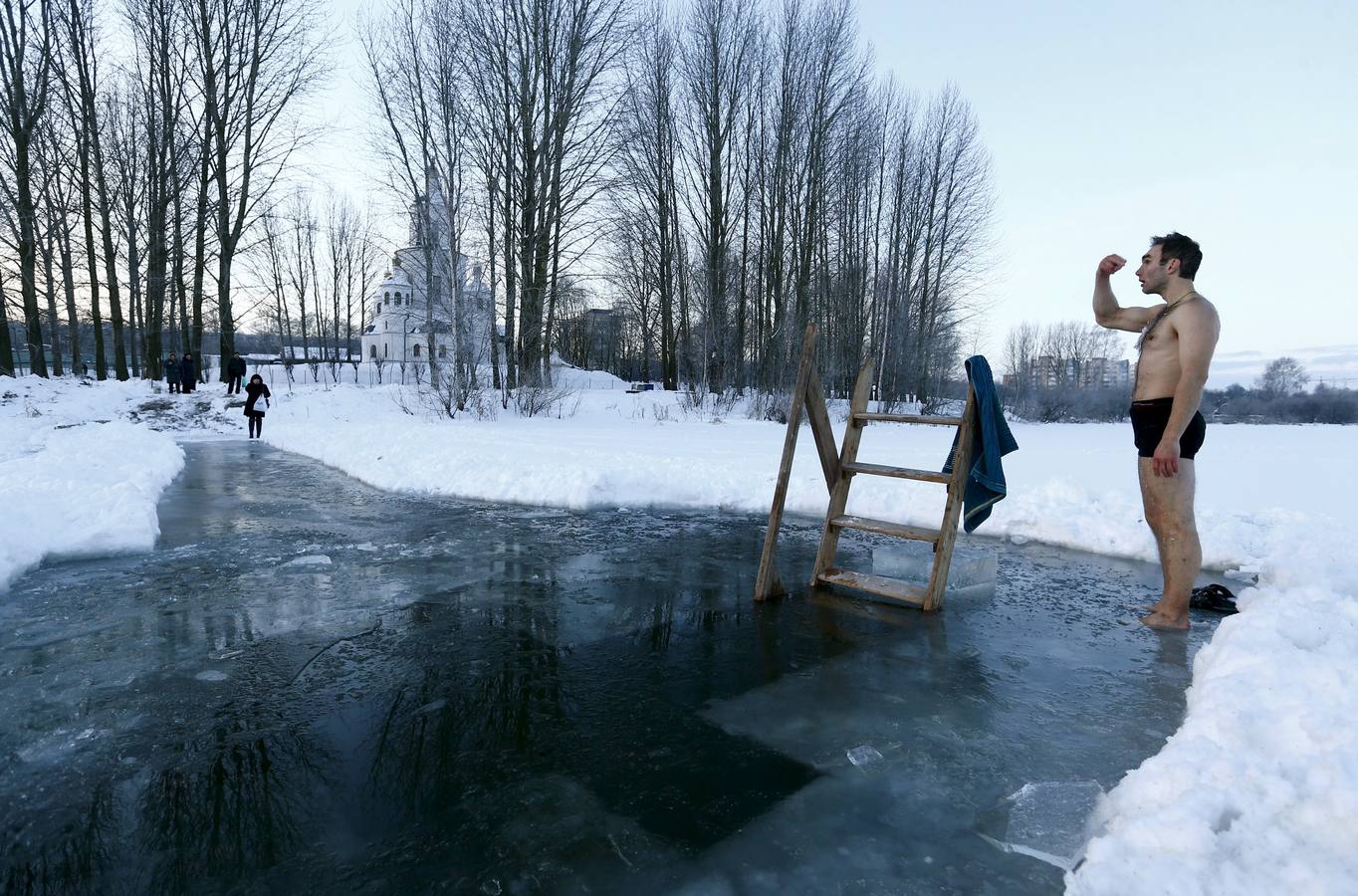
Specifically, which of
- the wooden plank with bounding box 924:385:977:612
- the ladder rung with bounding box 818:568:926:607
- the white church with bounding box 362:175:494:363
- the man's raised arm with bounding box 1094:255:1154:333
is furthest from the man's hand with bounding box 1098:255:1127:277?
the white church with bounding box 362:175:494:363

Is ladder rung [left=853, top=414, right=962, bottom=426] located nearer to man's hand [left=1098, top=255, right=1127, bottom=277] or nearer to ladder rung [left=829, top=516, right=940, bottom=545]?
ladder rung [left=829, top=516, right=940, bottom=545]

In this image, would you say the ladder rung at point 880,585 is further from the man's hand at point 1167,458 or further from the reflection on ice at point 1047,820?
the reflection on ice at point 1047,820

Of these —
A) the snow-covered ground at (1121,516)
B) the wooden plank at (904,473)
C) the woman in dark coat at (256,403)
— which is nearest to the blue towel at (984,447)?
the wooden plank at (904,473)

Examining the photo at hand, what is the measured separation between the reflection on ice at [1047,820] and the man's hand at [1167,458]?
2.21 meters

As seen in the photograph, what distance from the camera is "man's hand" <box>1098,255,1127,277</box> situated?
4.65 m

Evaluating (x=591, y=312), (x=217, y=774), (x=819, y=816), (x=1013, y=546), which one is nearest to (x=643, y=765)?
(x=819, y=816)

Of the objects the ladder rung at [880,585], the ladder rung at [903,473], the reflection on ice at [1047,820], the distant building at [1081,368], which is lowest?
the reflection on ice at [1047,820]

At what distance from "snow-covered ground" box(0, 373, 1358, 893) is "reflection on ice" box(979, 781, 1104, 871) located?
9 centimetres

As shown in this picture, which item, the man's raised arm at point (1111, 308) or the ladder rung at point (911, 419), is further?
the man's raised arm at point (1111, 308)

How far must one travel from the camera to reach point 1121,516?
6.54 meters

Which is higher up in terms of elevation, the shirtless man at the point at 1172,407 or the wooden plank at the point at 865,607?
the shirtless man at the point at 1172,407

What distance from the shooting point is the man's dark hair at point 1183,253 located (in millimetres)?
4195

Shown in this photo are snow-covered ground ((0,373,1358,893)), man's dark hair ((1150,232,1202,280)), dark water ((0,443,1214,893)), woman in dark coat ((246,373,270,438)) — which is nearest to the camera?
snow-covered ground ((0,373,1358,893))

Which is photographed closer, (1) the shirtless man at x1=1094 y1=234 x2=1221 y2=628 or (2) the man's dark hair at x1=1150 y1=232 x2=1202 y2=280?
(1) the shirtless man at x1=1094 y1=234 x2=1221 y2=628
